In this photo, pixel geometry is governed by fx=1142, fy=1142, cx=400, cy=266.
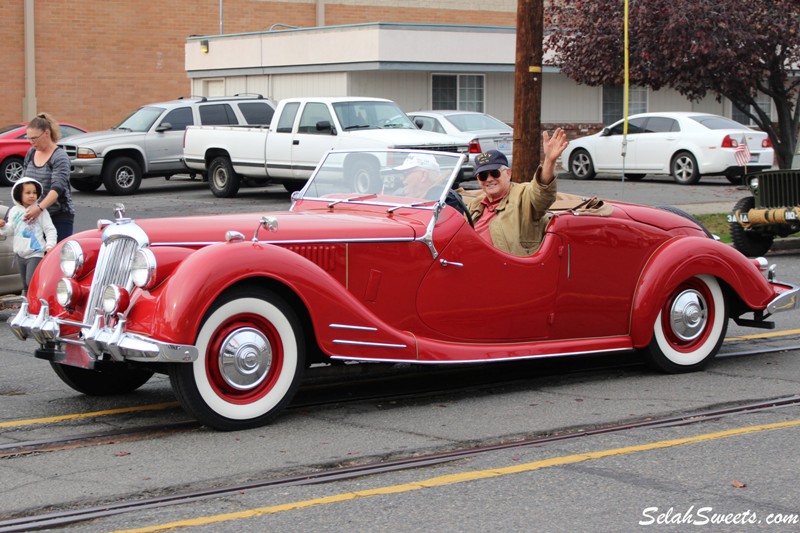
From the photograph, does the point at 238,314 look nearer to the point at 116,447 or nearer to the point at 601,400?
the point at 116,447

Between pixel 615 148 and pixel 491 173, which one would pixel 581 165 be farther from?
pixel 491 173

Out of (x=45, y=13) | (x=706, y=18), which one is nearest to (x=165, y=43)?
(x=45, y=13)

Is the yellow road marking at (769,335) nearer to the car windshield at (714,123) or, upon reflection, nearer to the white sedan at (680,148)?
the white sedan at (680,148)

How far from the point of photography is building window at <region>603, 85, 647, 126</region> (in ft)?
107

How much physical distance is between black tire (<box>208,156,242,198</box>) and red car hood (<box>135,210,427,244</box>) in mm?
15276

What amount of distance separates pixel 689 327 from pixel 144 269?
3.98 m

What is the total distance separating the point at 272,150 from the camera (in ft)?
70.4

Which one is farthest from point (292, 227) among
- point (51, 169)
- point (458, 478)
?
point (51, 169)

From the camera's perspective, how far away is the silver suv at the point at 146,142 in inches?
890

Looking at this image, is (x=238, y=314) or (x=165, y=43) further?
(x=165, y=43)

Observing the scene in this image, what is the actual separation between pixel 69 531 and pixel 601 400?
12.0ft

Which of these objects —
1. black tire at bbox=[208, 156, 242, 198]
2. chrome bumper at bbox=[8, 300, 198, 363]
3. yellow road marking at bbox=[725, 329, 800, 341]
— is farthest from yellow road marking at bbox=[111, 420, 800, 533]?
black tire at bbox=[208, 156, 242, 198]

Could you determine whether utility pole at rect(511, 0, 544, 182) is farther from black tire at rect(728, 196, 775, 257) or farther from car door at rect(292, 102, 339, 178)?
car door at rect(292, 102, 339, 178)

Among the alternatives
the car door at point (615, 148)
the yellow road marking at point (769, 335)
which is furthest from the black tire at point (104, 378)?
the car door at point (615, 148)
